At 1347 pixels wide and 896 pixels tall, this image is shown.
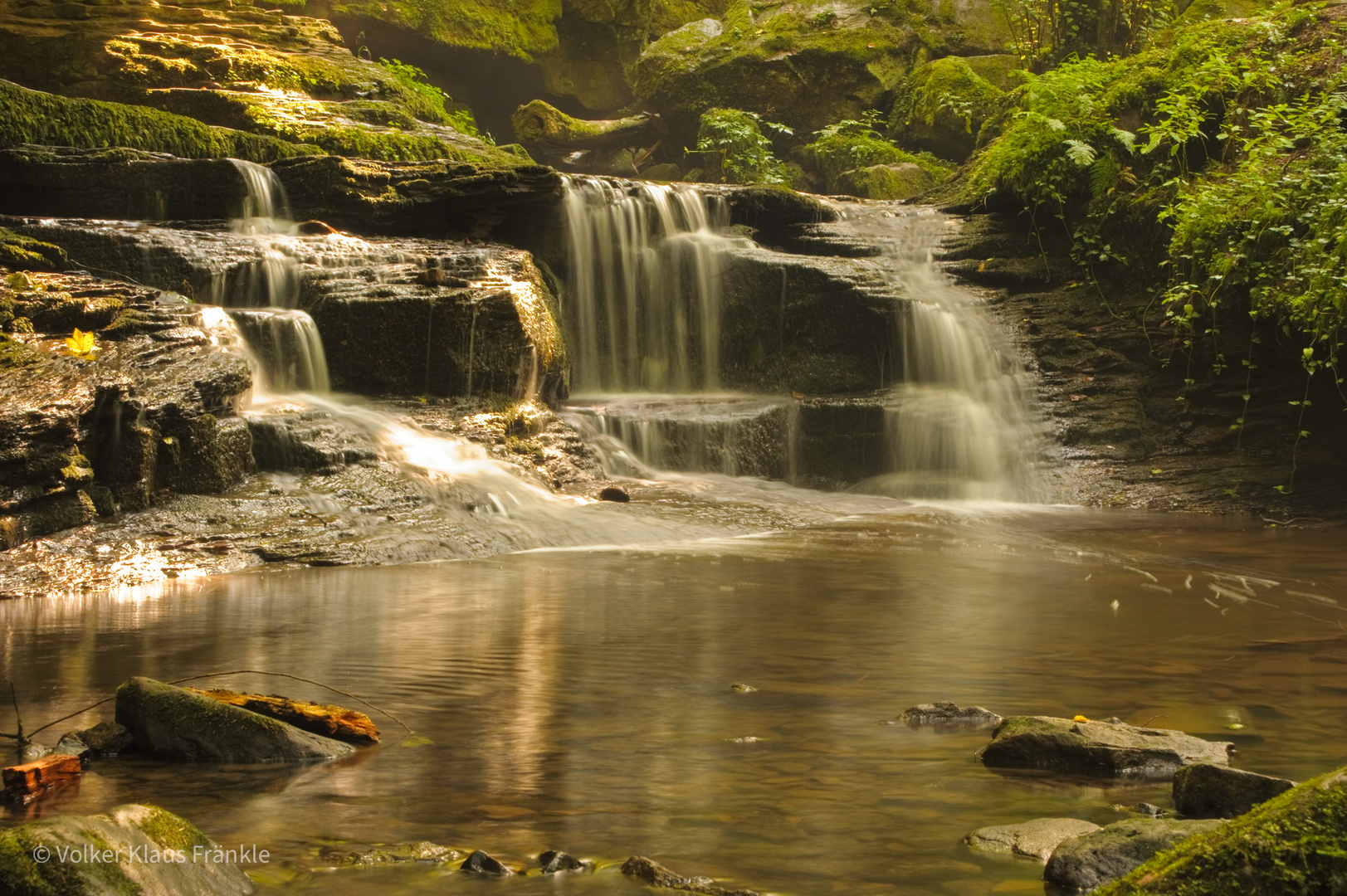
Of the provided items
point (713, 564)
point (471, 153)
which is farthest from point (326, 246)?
point (713, 564)

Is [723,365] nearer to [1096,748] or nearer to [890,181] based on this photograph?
[890,181]

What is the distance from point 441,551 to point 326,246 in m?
5.41

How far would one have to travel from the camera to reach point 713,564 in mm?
7055

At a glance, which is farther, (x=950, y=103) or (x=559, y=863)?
(x=950, y=103)

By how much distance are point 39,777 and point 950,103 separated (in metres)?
19.9

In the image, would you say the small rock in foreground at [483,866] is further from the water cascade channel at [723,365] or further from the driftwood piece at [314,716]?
the water cascade channel at [723,365]

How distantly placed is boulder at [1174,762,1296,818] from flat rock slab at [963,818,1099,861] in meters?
0.21

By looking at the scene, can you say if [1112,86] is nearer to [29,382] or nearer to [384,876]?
[29,382]

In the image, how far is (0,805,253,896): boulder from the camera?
164 centimetres

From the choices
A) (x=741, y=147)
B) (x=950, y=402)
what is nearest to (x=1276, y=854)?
(x=950, y=402)

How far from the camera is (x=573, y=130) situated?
22.7 meters

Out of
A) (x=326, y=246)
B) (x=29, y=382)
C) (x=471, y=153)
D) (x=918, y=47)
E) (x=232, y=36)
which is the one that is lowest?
(x=29, y=382)

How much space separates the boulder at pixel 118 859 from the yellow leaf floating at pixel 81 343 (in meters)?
6.61

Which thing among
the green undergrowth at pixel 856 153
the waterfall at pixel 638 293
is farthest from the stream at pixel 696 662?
the green undergrowth at pixel 856 153
